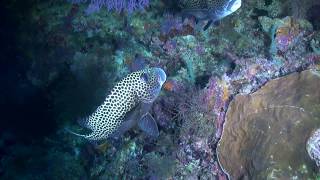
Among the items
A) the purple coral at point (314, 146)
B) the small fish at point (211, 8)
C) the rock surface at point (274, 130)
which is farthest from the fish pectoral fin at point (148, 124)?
the purple coral at point (314, 146)

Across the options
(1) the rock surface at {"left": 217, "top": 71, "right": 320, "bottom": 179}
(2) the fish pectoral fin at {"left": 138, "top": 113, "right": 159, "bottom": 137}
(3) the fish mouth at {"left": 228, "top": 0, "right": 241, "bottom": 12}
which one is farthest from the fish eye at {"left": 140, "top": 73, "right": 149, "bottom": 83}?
(3) the fish mouth at {"left": 228, "top": 0, "right": 241, "bottom": 12}

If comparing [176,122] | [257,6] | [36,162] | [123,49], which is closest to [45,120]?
[36,162]

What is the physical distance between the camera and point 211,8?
15.7ft

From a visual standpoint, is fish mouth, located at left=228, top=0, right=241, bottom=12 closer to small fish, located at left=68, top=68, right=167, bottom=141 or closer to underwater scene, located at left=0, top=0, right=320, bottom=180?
underwater scene, located at left=0, top=0, right=320, bottom=180

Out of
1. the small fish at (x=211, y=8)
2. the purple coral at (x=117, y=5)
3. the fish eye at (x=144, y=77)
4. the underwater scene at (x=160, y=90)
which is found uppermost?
the small fish at (x=211, y=8)

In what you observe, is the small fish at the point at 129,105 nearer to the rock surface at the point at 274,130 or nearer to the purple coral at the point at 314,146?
the rock surface at the point at 274,130

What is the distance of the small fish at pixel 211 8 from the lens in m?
4.69

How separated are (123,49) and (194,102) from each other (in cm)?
208

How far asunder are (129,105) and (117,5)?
239 cm

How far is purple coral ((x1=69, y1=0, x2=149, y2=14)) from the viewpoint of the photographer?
5922mm

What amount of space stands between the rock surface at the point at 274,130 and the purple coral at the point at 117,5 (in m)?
2.65

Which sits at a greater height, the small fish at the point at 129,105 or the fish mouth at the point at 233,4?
the fish mouth at the point at 233,4

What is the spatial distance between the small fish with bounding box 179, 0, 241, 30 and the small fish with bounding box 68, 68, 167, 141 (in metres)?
1.24

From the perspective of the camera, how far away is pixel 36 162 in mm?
5988
